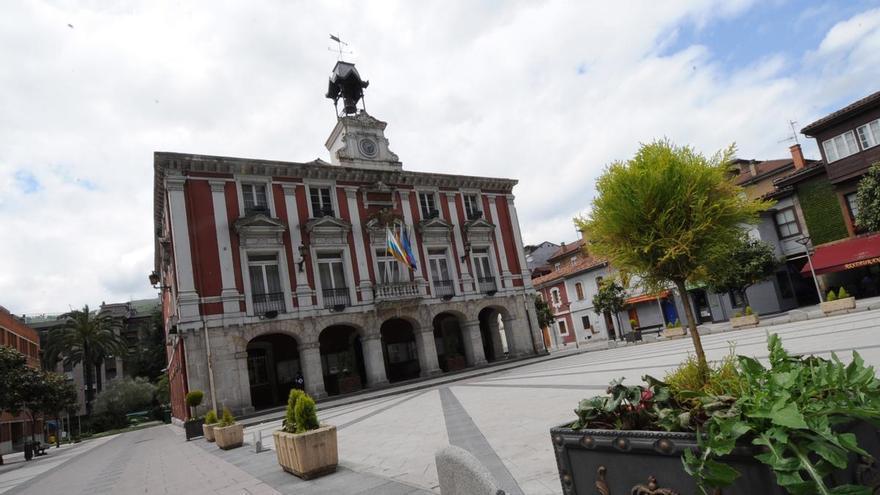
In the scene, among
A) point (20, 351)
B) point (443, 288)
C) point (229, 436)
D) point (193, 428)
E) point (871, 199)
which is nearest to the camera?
point (229, 436)

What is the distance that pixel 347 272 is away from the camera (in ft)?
83.0

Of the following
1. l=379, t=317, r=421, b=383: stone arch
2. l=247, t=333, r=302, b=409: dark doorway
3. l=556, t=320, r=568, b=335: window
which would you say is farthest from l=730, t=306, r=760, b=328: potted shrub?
l=247, t=333, r=302, b=409: dark doorway

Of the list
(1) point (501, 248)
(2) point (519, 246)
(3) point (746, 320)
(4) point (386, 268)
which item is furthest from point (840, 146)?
(4) point (386, 268)

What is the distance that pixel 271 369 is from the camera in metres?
25.1

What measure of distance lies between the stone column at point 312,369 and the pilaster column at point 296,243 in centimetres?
20

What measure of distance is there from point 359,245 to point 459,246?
21.4 feet

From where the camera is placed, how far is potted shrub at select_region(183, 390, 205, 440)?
1744cm

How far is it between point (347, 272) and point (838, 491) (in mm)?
24436

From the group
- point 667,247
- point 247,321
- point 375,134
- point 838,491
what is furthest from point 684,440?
point 375,134

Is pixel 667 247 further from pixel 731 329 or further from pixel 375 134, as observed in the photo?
pixel 375 134

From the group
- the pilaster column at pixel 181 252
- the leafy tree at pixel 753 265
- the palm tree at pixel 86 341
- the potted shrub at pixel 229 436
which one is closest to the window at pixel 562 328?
the leafy tree at pixel 753 265

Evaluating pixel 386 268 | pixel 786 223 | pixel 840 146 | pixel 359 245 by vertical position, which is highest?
Answer: pixel 840 146

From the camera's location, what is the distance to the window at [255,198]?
23.6 metres

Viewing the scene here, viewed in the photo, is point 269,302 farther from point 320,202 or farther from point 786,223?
point 786,223
